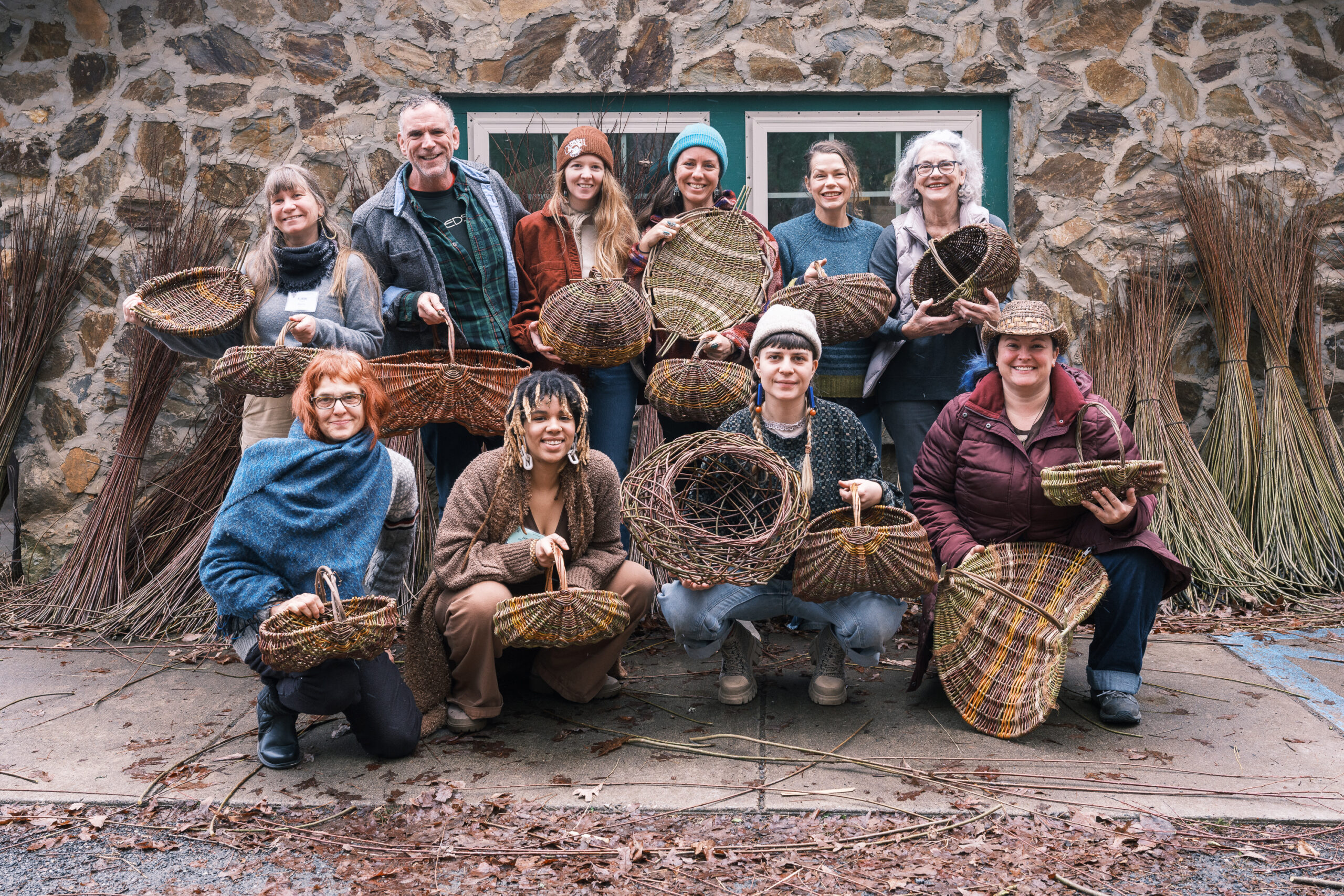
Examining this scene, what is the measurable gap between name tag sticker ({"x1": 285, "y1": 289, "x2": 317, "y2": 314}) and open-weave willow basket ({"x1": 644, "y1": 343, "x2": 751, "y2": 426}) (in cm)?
113

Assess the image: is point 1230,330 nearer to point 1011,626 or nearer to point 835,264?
point 835,264

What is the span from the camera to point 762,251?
3588 mm

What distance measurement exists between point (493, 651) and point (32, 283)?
3.15 m

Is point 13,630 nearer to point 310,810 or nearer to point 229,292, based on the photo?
point 229,292

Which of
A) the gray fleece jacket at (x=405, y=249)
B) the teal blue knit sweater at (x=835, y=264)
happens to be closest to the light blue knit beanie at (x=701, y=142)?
the teal blue knit sweater at (x=835, y=264)

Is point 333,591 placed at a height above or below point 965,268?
below

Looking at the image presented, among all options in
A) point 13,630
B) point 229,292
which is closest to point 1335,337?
point 229,292

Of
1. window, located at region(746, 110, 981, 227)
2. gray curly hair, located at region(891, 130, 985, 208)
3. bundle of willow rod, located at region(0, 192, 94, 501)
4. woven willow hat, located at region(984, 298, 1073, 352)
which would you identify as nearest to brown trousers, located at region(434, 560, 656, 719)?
woven willow hat, located at region(984, 298, 1073, 352)

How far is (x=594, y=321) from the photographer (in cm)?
321

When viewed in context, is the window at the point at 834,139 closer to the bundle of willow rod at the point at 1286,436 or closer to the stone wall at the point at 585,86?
the stone wall at the point at 585,86

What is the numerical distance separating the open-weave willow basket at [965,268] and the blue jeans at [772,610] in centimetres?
110

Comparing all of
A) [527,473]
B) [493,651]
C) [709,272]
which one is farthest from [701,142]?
[493,651]

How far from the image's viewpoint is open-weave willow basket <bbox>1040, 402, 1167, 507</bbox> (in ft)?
8.98

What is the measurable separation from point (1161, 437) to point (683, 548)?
2814mm
